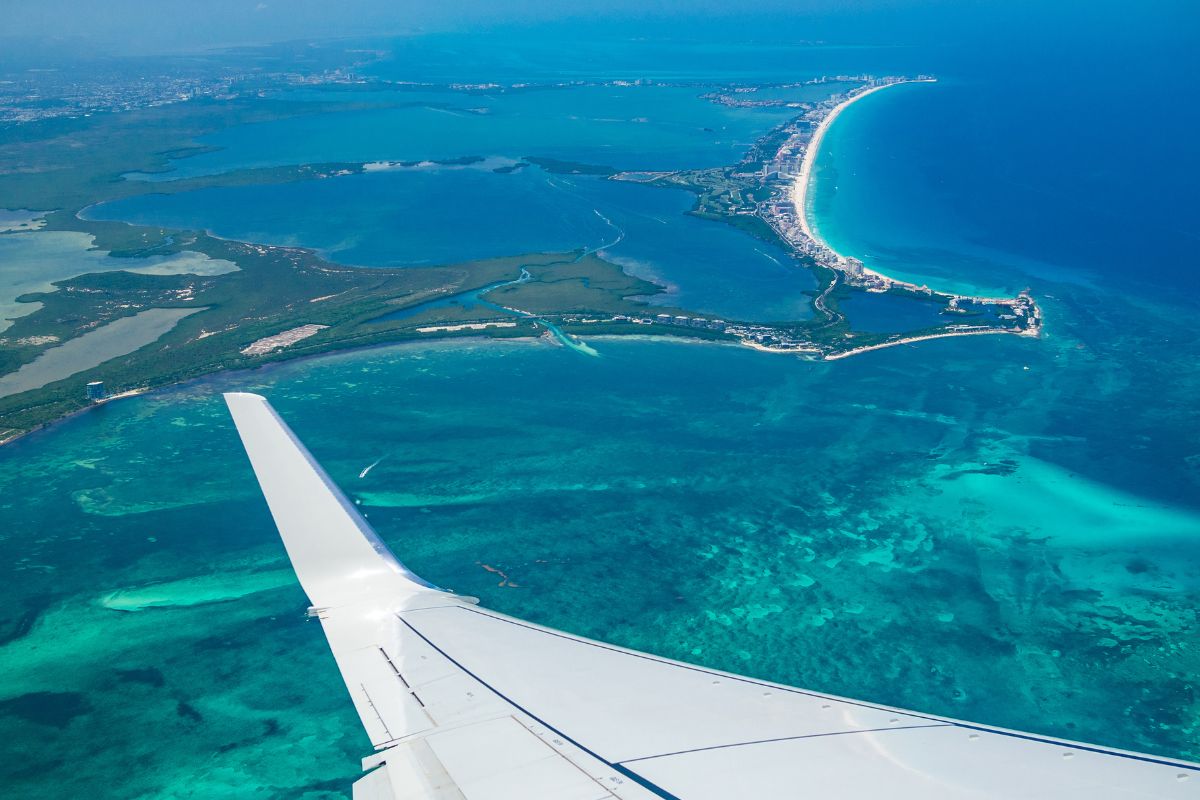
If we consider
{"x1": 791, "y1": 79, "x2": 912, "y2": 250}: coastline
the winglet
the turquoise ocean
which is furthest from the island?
the winglet

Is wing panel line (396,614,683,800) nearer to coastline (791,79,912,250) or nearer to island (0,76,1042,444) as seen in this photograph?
island (0,76,1042,444)

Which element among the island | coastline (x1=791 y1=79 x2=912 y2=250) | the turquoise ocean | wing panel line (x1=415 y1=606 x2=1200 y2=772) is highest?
coastline (x1=791 y1=79 x2=912 y2=250)

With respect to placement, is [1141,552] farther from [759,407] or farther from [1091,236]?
[1091,236]

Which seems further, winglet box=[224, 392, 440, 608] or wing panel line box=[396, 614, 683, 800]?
winglet box=[224, 392, 440, 608]

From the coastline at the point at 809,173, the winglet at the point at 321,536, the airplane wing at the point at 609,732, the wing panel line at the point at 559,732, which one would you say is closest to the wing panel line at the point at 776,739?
the airplane wing at the point at 609,732

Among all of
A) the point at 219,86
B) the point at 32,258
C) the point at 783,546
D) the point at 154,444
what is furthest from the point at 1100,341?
the point at 219,86

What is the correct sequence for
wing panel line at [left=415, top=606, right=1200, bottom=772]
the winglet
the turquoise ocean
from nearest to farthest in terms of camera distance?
wing panel line at [left=415, top=606, right=1200, bottom=772]
the winglet
the turquoise ocean
